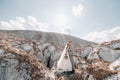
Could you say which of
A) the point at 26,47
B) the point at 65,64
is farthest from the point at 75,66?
the point at 26,47

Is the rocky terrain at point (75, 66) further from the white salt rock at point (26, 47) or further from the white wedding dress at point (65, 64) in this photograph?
the white salt rock at point (26, 47)

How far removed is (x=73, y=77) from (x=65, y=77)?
42.5 inches

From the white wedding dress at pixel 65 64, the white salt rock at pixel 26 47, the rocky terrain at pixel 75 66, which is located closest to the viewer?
the rocky terrain at pixel 75 66

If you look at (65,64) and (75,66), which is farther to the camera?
(75,66)

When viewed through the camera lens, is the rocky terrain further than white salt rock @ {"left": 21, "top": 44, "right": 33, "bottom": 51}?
No

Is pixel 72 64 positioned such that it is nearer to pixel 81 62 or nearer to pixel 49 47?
pixel 81 62

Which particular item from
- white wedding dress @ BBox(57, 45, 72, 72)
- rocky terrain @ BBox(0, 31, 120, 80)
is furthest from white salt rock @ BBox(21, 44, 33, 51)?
white wedding dress @ BBox(57, 45, 72, 72)

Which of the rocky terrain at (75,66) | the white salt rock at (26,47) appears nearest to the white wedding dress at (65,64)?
the rocky terrain at (75,66)

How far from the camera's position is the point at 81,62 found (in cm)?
2598

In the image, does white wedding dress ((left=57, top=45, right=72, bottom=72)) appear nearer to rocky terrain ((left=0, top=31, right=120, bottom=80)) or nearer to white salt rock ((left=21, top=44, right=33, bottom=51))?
rocky terrain ((left=0, top=31, right=120, bottom=80))

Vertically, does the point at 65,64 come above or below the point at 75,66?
above

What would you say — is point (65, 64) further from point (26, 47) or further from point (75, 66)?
point (26, 47)

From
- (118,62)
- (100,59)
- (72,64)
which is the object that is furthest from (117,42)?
(72,64)

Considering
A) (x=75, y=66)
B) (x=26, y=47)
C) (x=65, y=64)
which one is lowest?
(x=75, y=66)
